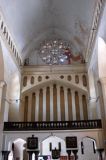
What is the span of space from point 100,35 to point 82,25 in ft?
12.1

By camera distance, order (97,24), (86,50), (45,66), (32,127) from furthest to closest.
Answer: (45,66), (86,50), (32,127), (97,24)

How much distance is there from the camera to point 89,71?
64.3 feet

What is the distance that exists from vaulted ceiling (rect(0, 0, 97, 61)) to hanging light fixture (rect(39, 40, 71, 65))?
1.92 feet

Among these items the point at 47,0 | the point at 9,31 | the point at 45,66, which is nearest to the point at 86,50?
the point at 45,66

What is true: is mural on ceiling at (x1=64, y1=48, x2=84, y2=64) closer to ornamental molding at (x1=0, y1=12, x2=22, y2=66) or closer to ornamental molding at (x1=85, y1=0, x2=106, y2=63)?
ornamental molding at (x1=85, y1=0, x2=106, y2=63)

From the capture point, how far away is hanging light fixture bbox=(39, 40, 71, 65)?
21.3 meters

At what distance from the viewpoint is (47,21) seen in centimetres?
1944

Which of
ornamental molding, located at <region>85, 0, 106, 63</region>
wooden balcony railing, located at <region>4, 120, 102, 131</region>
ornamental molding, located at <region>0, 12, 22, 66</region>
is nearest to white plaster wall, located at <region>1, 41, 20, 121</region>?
ornamental molding, located at <region>0, 12, 22, 66</region>

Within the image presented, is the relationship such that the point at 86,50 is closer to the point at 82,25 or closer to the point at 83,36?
the point at 83,36

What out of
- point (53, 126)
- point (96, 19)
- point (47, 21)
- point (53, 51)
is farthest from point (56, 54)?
point (53, 126)

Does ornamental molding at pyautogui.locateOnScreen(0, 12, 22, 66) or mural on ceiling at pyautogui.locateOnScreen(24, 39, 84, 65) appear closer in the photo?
ornamental molding at pyautogui.locateOnScreen(0, 12, 22, 66)

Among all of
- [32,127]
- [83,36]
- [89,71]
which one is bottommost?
[32,127]

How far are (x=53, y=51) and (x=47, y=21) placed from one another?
3615 mm

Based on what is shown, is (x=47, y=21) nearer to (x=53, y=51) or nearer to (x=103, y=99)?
(x=53, y=51)
